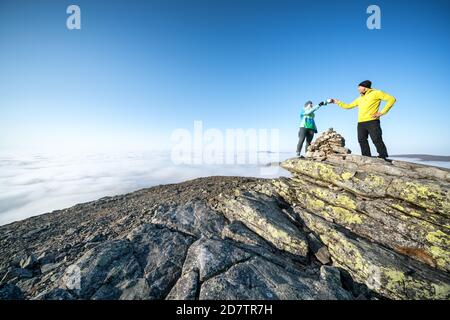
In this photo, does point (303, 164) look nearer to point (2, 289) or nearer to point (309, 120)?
point (309, 120)

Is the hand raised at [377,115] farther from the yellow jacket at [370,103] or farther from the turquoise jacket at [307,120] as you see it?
the turquoise jacket at [307,120]

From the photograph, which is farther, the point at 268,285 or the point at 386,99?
the point at 386,99

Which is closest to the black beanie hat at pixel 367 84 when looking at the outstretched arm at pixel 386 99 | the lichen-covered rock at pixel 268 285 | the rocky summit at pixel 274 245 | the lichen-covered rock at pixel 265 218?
→ the outstretched arm at pixel 386 99

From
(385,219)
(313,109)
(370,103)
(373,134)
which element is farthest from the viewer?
(313,109)

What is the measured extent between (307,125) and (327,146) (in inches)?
85.3

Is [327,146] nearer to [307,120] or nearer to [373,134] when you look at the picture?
[307,120]

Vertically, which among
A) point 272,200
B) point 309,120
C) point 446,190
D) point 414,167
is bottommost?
point 272,200

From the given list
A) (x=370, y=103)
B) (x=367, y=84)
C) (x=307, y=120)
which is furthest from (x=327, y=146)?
(x=367, y=84)

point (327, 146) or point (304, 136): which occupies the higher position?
point (304, 136)

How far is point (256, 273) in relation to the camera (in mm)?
6875

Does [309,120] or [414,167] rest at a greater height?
[309,120]

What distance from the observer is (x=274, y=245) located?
9.13 meters

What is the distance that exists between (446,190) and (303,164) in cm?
660
